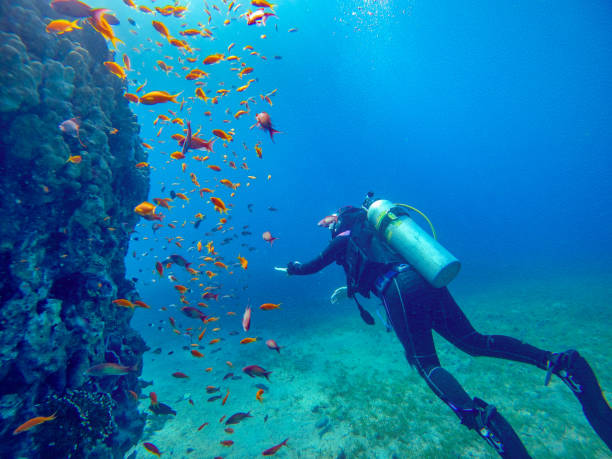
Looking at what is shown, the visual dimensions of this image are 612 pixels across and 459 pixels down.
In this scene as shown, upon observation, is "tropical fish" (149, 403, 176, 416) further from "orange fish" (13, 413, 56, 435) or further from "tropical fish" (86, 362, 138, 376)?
"orange fish" (13, 413, 56, 435)

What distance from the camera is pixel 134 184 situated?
6902mm

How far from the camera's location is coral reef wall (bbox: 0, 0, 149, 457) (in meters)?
3.22

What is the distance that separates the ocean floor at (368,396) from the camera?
15.7 ft

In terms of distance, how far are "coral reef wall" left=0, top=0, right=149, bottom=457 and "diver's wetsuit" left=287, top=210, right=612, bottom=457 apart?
453cm

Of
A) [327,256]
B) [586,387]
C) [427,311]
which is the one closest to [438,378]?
[427,311]

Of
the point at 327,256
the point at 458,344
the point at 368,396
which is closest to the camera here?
the point at 458,344

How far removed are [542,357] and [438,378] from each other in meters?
1.38

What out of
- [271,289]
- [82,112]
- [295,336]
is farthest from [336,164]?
[82,112]

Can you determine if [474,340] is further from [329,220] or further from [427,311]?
[329,220]

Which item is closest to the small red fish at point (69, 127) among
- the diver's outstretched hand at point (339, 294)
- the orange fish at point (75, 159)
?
the orange fish at point (75, 159)

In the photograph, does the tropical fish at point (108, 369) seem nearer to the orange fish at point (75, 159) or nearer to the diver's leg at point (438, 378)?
the orange fish at point (75, 159)

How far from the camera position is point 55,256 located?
161 inches

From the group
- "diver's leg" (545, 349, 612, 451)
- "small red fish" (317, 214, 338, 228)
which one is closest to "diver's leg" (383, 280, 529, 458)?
"diver's leg" (545, 349, 612, 451)

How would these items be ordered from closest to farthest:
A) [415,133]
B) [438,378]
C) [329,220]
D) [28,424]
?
[28,424]
[438,378]
[329,220]
[415,133]
